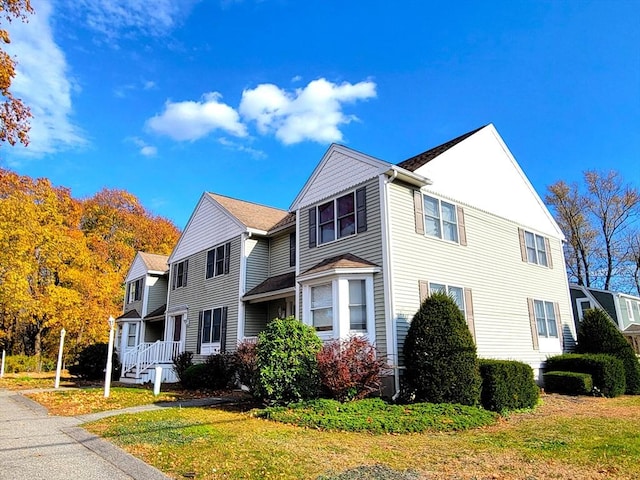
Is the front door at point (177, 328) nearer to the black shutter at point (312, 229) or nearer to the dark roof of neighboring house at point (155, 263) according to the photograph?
the dark roof of neighboring house at point (155, 263)

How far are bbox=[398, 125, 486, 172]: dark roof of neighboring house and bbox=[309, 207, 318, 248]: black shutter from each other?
3384 millimetres

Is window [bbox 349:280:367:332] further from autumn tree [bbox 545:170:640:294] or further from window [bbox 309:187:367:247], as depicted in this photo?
autumn tree [bbox 545:170:640:294]

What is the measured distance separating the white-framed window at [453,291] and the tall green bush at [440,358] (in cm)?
195

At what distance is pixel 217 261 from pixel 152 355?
5252mm

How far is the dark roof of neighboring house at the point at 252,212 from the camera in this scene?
18438 millimetres

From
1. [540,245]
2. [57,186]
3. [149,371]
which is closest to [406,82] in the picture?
[540,245]

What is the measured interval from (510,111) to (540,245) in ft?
18.2

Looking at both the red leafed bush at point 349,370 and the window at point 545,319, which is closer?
the red leafed bush at point 349,370

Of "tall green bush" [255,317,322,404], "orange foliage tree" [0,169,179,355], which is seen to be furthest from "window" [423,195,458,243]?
"orange foliage tree" [0,169,179,355]

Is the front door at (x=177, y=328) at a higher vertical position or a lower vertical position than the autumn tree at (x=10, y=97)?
lower

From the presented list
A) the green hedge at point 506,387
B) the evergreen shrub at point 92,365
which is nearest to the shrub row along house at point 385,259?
the evergreen shrub at point 92,365

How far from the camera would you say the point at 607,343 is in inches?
616

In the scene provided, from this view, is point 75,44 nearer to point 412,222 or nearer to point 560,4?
point 412,222

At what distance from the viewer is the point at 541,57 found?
14477 millimetres
